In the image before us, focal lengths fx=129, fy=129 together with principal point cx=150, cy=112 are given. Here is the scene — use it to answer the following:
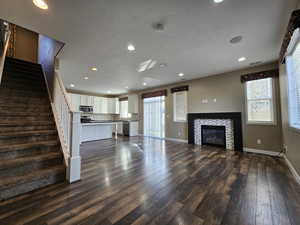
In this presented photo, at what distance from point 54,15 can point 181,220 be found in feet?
10.5

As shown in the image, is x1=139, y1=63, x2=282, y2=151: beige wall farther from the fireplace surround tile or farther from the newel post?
the newel post

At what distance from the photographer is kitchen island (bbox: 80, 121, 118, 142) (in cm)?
553

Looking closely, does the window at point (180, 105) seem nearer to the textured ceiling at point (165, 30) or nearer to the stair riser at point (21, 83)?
the textured ceiling at point (165, 30)

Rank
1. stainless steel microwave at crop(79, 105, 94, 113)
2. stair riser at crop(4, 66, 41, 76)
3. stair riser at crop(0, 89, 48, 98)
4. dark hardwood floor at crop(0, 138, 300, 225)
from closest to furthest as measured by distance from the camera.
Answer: dark hardwood floor at crop(0, 138, 300, 225)
stair riser at crop(0, 89, 48, 98)
stair riser at crop(4, 66, 41, 76)
stainless steel microwave at crop(79, 105, 94, 113)

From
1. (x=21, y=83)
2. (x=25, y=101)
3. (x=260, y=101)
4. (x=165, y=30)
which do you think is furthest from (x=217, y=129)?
(x=21, y=83)

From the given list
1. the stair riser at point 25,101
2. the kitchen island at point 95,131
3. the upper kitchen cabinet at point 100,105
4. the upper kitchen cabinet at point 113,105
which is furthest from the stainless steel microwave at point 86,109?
the stair riser at point 25,101

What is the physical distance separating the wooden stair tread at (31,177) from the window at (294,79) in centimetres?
403

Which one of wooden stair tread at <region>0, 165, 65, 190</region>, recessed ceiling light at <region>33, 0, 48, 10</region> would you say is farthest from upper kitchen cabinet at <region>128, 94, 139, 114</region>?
recessed ceiling light at <region>33, 0, 48, 10</region>

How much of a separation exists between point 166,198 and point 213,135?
3.72 meters

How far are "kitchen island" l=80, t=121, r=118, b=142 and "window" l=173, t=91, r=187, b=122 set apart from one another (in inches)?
127

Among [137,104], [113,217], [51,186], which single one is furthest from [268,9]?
[137,104]

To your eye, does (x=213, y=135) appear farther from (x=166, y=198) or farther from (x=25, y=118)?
(x=25, y=118)

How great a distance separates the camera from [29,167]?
205 centimetres

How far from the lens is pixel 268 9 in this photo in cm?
183
